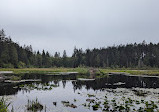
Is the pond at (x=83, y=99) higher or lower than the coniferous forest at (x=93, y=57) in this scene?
lower

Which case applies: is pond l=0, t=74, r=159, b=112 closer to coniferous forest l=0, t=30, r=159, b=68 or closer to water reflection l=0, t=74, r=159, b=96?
water reflection l=0, t=74, r=159, b=96

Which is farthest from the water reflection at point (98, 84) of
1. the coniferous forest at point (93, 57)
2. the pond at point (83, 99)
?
the coniferous forest at point (93, 57)

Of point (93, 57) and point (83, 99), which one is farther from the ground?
point (93, 57)

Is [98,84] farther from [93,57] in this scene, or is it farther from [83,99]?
[93,57]

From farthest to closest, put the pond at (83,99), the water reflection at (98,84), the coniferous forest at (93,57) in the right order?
the coniferous forest at (93,57)
the water reflection at (98,84)
the pond at (83,99)

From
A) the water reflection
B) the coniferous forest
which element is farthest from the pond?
the coniferous forest

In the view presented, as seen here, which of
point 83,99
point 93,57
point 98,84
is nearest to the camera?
point 83,99

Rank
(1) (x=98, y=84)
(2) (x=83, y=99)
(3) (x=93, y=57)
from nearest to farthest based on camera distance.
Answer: (2) (x=83, y=99)
(1) (x=98, y=84)
(3) (x=93, y=57)

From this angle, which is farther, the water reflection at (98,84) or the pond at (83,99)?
the water reflection at (98,84)

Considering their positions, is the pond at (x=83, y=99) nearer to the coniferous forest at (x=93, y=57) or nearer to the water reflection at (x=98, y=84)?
the water reflection at (x=98, y=84)

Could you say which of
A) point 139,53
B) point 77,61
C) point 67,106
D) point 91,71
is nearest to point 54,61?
point 77,61

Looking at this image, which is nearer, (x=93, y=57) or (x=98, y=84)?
(x=98, y=84)

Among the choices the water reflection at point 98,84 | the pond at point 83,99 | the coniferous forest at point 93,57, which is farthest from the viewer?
the coniferous forest at point 93,57

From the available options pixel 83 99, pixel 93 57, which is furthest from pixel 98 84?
pixel 93 57
